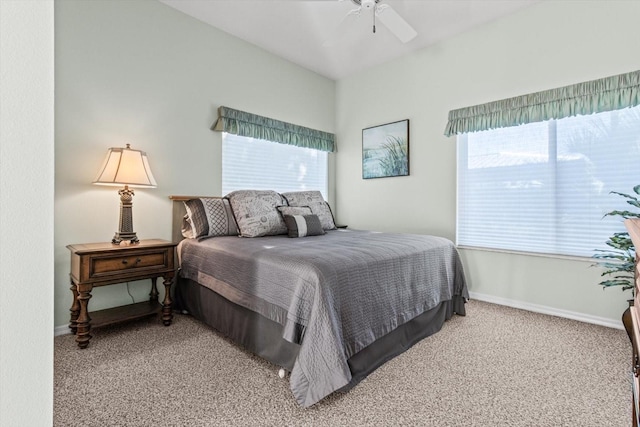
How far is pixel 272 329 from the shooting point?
1832mm

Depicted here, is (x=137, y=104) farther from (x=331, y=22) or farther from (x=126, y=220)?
(x=331, y=22)

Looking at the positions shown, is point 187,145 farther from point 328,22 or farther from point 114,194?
point 328,22

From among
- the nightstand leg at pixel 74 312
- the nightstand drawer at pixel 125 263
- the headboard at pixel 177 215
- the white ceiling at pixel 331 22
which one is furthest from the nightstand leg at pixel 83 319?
the white ceiling at pixel 331 22

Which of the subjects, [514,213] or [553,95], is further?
[514,213]

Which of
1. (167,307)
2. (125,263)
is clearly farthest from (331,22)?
(167,307)

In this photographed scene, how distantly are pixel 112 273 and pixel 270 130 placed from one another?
223cm

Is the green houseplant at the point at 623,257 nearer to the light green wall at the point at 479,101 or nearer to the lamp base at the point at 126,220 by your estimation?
the light green wall at the point at 479,101

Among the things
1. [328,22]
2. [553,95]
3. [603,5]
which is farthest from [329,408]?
[603,5]

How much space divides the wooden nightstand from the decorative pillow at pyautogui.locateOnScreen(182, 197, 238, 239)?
32cm

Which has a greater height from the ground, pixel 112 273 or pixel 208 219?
pixel 208 219

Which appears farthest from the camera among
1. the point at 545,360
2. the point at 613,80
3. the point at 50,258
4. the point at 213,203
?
the point at 213,203

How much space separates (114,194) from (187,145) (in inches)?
31.4

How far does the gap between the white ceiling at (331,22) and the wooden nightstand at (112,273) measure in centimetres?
231

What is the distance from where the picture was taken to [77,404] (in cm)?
150
